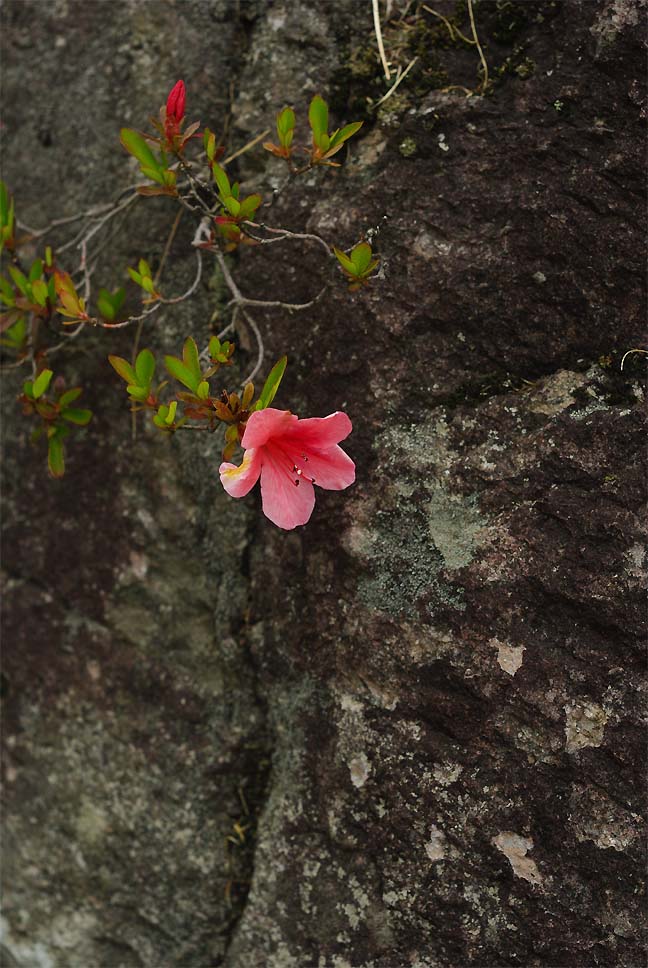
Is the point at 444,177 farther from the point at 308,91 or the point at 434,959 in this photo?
the point at 434,959

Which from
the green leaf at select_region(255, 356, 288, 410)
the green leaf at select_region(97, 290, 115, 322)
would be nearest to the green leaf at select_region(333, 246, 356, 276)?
the green leaf at select_region(255, 356, 288, 410)

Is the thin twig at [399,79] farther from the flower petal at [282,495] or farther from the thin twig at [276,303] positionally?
the flower petal at [282,495]

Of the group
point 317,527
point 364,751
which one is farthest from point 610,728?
point 317,527

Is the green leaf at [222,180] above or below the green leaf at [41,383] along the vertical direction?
above

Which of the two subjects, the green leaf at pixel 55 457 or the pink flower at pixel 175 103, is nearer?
the pink flower at pixel 175 103

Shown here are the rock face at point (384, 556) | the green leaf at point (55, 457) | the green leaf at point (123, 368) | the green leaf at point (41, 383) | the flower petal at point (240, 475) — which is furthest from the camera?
the green leaf at point (55, 457)

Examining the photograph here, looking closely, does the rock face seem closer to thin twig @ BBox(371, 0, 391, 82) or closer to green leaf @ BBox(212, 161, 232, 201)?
thin twig @ BBox(371, 0, 391, 82)

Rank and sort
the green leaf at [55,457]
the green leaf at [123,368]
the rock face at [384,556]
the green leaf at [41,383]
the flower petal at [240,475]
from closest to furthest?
the flower petal at [240,475]
the rock face at [384,556]
the green leaf at [123,368]
the green leaf at [41,383]
the green leaf at [55,457]

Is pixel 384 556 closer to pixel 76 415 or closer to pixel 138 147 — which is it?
pixel 76 415

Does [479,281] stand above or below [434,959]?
above

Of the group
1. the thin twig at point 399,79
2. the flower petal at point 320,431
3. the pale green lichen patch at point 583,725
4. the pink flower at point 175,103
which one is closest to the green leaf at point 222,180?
the pink flower at point 175,103
